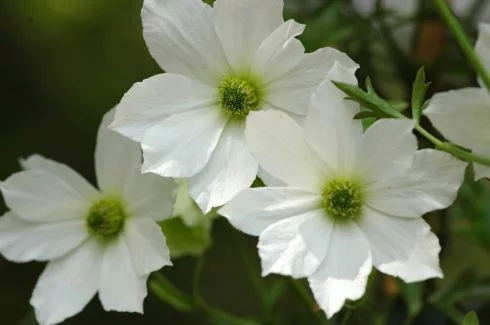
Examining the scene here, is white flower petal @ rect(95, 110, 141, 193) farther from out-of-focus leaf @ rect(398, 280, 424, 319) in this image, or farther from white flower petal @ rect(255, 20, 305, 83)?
out-of-focus leaf @ rect(398, 280, 424, 319)

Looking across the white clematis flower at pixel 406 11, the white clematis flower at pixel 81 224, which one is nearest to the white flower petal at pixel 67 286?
the white clematis flower at pixel 81 224

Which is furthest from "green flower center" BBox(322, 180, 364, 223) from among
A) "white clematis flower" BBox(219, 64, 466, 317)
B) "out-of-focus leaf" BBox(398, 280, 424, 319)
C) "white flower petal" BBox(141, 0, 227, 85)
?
"out-of-focus leaf" BBox(398, 280, 424, 319)

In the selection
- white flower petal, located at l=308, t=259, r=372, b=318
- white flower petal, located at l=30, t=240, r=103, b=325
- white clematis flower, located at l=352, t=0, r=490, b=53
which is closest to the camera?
white flower petal, located at l=308, t=259, r=372, b=318

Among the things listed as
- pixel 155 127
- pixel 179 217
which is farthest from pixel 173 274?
pixel 155 127

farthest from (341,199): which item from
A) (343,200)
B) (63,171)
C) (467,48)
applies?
(63,171)

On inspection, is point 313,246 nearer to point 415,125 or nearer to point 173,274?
point 415,125

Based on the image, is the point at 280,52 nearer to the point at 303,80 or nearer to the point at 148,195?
the point at 303,80

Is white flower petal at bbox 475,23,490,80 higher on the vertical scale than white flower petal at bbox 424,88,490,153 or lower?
higher
